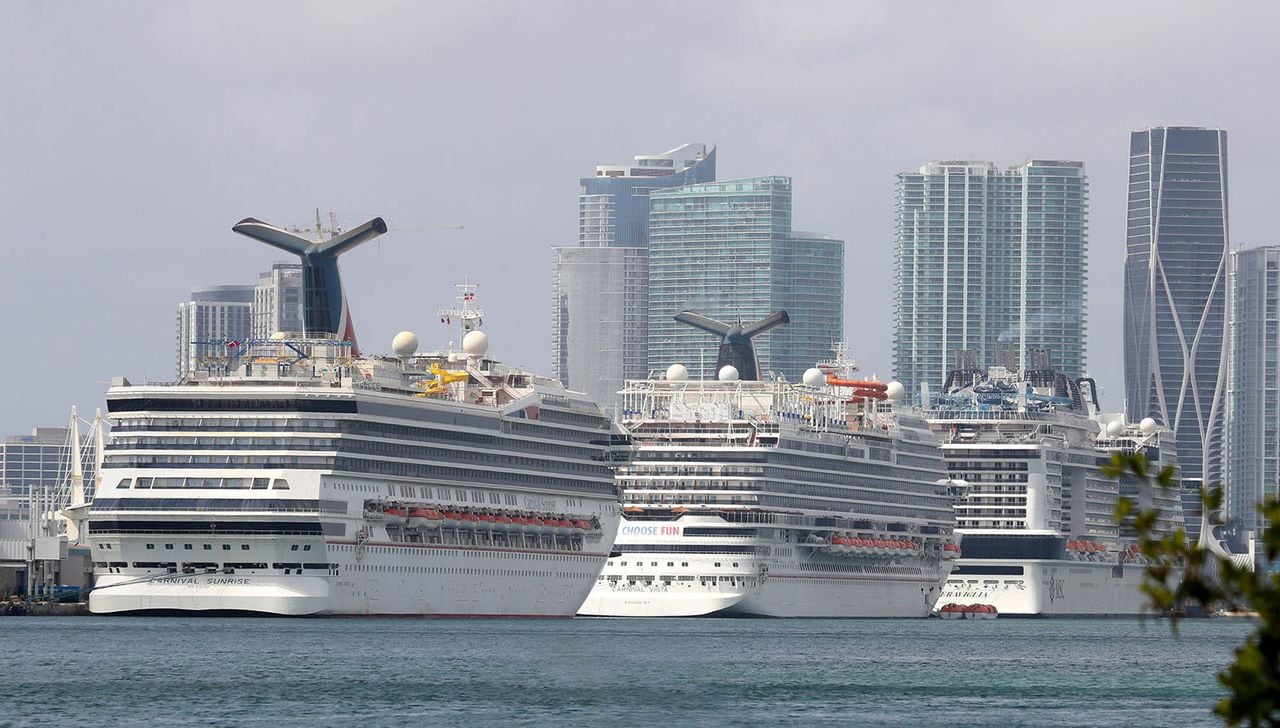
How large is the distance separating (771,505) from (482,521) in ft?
111

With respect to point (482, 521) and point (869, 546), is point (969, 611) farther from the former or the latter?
point (482, 521)

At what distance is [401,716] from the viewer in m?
65.8

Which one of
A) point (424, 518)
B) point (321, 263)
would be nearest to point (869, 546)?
point (321, 263)

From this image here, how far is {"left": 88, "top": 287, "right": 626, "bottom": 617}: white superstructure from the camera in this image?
11806 centimetres

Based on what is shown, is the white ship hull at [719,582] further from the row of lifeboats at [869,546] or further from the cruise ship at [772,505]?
the row of lifeboats at [869,546]

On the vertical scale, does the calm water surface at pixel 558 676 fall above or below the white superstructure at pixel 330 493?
below

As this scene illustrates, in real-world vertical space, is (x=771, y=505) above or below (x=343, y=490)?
below

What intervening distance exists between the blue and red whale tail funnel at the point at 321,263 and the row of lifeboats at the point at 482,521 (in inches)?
885

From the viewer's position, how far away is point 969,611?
193500 millimetres

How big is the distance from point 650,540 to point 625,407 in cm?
2013

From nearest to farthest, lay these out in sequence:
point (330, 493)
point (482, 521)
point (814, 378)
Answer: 1. point (330, 493)
2. point (482, 521)
3. point (814, 378)

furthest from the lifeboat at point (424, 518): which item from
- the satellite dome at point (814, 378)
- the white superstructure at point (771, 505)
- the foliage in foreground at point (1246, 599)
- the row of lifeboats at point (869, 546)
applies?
the foliage in foreground at point (1246, 599)

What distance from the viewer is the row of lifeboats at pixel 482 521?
12531 cm

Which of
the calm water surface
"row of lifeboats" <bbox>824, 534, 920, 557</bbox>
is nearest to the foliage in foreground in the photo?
the calm water surface
